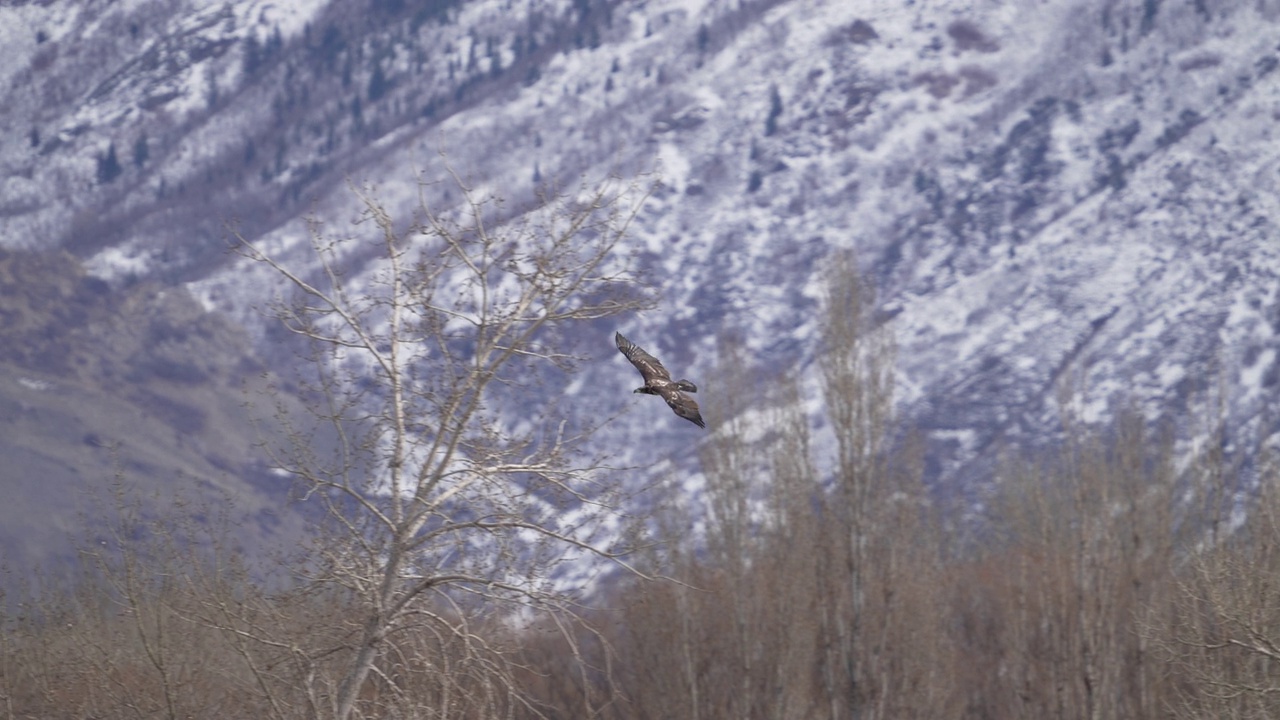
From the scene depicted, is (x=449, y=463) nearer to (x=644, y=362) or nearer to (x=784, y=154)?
(x=644, y=362)

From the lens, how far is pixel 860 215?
120 m

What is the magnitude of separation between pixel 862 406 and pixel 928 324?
73.1m

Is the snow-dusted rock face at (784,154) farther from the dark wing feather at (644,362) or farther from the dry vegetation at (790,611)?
the dark wing feather at (644,362)

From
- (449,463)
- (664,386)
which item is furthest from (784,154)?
(664,386)

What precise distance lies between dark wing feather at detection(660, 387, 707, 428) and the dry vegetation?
5.45 feet

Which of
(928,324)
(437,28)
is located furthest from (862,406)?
(437,28)

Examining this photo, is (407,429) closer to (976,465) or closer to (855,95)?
(976,465)

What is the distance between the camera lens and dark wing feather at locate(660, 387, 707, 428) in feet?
35.3

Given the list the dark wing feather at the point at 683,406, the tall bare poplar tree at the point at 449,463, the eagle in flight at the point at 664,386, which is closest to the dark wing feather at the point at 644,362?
the eagle in flight at the point at 664,386

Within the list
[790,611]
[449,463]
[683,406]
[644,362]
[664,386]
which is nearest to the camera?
[683,406]

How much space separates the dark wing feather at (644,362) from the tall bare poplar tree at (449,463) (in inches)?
12.2

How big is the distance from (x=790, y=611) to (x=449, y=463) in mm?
17421

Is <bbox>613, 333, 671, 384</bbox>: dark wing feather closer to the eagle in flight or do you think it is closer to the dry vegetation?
the eagle in flight

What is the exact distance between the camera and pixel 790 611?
2848 cm
